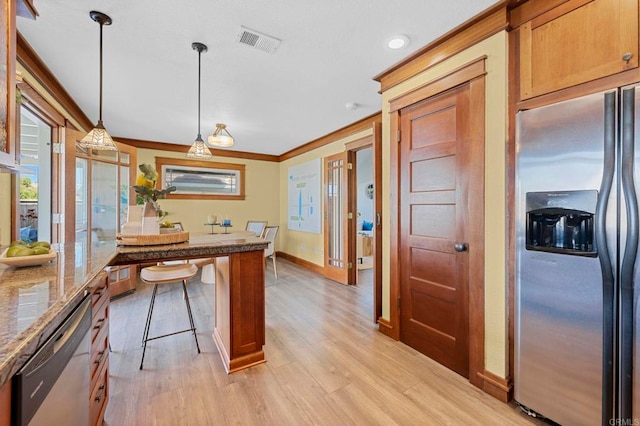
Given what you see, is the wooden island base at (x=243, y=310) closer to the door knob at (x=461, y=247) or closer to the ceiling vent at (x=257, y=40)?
the door knob at (x=461, y=247)

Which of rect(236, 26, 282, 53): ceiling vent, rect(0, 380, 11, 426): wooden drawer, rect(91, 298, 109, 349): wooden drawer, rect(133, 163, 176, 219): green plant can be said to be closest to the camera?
rect(0, 380, 11, 426): wooden drawer

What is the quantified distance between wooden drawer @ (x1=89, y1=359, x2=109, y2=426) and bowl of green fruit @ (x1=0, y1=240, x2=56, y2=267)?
25.6 inches

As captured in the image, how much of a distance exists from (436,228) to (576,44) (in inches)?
52.6

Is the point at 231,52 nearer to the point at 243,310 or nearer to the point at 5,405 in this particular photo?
the point at 243,310

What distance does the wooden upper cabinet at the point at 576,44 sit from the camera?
4.48ft

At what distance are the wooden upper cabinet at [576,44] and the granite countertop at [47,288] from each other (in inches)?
91.4

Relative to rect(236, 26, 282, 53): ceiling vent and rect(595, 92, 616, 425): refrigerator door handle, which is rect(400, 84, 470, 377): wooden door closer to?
rect(595, 92, 616, 425): refrigerator door handle

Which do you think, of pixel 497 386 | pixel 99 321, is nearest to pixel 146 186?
pixel 99 321

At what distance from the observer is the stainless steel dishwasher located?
2.07 ft

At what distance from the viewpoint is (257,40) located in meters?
2.11

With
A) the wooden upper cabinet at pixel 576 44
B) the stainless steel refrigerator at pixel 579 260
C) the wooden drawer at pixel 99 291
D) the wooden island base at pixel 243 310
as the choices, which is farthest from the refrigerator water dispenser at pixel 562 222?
the wooden drawer at pixel 99 291

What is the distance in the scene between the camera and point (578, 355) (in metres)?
1.44

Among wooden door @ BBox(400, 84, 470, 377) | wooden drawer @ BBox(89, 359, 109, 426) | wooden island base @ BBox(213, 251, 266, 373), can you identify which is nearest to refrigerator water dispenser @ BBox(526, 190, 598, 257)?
wooden door @ BBox(400, 84, 470, 377)

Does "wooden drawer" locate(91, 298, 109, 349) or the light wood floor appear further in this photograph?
the light wood floor
